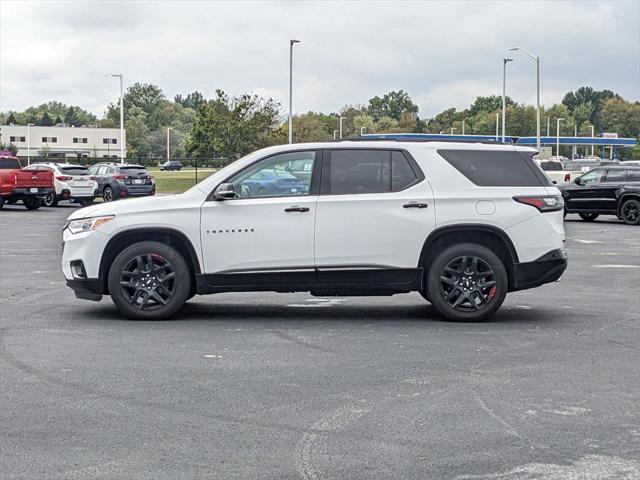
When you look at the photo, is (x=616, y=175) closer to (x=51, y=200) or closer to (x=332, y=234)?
(x=51, y=200)

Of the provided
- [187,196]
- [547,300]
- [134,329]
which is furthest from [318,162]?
[547,300]

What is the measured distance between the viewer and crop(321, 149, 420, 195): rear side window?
10547 mm

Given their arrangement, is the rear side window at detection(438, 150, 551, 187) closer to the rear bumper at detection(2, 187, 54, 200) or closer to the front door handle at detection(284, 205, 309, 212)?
the front door handle at detection(284, 205, 309, 212)

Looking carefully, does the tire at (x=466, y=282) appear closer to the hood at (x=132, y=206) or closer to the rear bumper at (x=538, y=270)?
the rear bumper at (x=538, y=270)

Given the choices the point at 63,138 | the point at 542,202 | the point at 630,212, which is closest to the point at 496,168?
the point at 542,202

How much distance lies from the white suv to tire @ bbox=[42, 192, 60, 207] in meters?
29.1

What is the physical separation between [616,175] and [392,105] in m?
168

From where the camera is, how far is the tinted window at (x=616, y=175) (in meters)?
30.5

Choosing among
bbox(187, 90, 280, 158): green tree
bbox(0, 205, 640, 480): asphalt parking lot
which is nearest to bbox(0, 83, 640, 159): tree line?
bbox(187, 90, 280, 158): green tree

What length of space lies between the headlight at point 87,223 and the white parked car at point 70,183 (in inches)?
1155

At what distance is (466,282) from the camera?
10555 mm

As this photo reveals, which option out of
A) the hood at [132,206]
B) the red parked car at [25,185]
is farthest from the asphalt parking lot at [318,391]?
the red parked car at [25,185]

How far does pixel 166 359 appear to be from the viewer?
849 cm

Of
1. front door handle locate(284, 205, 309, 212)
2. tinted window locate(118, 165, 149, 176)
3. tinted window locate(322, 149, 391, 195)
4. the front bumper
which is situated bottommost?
the front bumper
